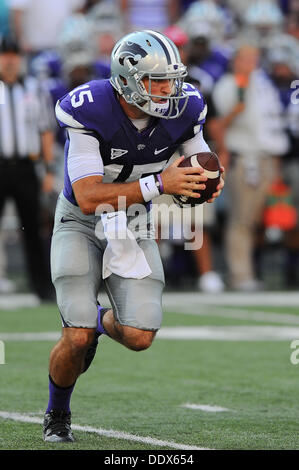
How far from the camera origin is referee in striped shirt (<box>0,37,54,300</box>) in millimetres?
9117

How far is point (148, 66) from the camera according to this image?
4500 mm

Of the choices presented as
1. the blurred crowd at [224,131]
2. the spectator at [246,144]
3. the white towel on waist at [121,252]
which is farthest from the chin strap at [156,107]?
the spectator at [246,144]

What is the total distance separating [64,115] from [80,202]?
1.16ft

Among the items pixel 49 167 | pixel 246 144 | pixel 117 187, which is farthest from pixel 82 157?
pixel 246 144

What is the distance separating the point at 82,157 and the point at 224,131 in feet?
18.3

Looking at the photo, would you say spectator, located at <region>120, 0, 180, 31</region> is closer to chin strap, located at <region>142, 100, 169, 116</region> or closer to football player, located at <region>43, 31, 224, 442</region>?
football player, located at <region>43, 31, 224, 442</region>

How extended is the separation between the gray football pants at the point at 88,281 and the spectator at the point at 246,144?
17.3ft

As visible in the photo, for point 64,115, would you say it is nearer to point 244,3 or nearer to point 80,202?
point 80,202

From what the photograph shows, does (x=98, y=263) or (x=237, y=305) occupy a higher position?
(x=98, y=263)

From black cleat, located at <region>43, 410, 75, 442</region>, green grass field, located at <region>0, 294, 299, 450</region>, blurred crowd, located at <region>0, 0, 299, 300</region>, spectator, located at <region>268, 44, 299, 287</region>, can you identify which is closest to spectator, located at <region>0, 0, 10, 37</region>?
blurred crowd, located at <region>0, 0, 299, 300</region>

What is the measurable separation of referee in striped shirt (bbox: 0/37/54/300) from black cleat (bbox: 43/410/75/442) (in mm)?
4746

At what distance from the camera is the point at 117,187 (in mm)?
4414

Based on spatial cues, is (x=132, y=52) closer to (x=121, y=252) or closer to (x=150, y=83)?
(x=150, y=83)
